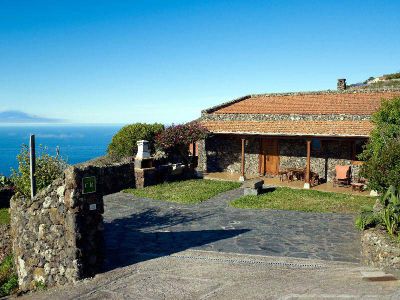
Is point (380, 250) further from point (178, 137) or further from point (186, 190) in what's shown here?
point (178, 137)

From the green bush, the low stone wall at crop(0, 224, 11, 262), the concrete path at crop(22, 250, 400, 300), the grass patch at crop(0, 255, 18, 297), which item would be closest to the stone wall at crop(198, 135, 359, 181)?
the green bush

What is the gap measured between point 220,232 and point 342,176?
9.59 m

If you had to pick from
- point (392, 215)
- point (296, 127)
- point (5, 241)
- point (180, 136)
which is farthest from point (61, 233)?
point (296, 127)

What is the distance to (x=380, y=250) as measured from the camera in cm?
840

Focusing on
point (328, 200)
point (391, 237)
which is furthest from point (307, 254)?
point (328, 200)

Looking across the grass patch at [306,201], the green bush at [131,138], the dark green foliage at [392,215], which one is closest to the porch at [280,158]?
the grass patch at [306,201]

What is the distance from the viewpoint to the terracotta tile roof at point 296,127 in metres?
19.0

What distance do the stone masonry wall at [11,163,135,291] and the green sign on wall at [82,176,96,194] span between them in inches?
2.7

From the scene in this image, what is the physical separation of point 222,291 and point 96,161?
57.3 ft

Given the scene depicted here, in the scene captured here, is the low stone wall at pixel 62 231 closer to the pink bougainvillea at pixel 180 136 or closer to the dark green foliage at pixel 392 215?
the dark green foliage at pixel 392 215

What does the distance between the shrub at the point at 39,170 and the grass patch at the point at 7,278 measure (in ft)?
10.9

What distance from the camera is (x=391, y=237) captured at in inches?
340

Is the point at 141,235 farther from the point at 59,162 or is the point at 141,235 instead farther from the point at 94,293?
the point at 59,162

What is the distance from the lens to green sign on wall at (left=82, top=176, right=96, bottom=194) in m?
8.73
